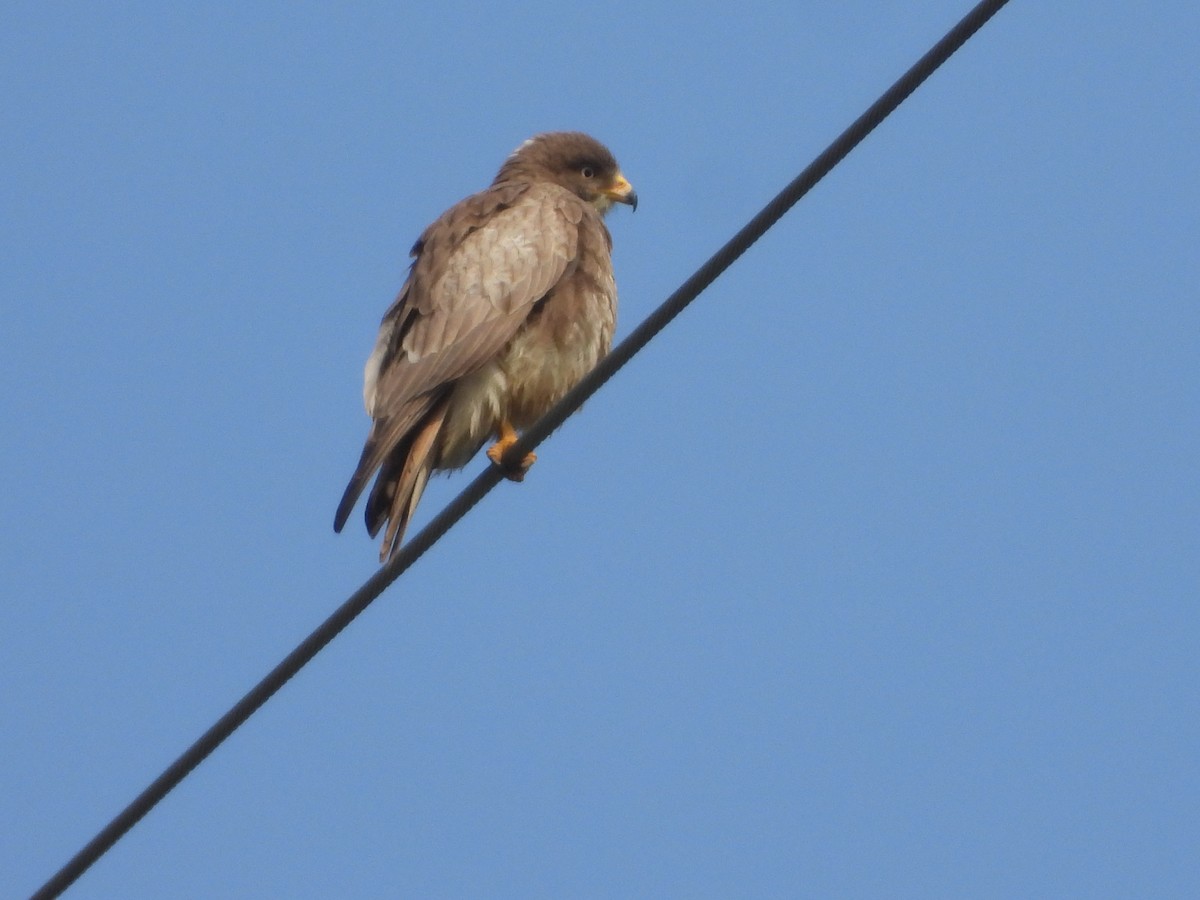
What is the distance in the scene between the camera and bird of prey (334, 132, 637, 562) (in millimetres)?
6711

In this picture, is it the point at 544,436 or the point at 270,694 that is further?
the point at 544,436

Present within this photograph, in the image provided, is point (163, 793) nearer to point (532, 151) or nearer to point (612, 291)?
point (612, 291)

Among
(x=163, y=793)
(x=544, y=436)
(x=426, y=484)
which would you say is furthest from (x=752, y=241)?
(x=426, y=484)

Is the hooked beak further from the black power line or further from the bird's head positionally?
the black power line

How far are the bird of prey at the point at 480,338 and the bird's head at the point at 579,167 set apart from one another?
3.06 ft

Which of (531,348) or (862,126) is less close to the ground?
(531,348)

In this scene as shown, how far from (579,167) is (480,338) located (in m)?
2.12

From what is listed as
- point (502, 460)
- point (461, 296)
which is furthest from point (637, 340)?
point (461, 296)

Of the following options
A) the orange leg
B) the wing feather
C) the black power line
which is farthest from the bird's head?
the black power line

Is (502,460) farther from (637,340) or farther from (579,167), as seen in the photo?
(579,167)

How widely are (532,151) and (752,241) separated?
4.25 meters

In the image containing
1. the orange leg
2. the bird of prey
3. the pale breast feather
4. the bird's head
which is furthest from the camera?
the bird's head

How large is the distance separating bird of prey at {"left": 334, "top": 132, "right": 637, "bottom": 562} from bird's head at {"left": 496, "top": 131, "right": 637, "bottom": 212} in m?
0.93

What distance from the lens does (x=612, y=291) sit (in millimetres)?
7477
